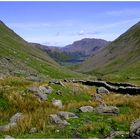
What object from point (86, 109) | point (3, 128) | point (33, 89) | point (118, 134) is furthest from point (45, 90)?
point (118, 134)

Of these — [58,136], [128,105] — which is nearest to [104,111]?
[128,105]

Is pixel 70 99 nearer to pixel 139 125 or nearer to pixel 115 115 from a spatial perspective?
pixel 115 115

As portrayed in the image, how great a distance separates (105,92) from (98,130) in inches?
697

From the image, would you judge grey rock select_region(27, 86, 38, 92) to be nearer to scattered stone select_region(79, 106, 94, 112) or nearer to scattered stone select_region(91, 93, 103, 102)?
scattered stone select_region(79, 106, 94, 112)

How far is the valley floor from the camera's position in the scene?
21.3 metres

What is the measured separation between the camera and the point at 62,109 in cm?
2839

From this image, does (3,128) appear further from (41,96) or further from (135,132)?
(41,96)

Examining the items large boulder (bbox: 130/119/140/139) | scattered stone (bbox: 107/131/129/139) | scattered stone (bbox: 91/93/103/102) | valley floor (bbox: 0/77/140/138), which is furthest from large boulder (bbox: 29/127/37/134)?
scattered stone (bbox: 91/93/103/102)

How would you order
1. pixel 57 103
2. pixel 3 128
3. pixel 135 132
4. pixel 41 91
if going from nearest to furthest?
pixel 135 132 → pixel 3 128 → pixel 57 103 → pixel 41 91

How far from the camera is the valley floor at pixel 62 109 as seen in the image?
2133 centimetres

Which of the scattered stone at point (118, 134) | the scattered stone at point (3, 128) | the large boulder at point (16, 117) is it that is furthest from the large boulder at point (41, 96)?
the scattered stone at point (118, 134)

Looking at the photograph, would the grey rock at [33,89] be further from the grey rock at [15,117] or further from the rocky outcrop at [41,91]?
the grey rock at [15,117]

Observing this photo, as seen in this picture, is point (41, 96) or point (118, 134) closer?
point (118, 134)

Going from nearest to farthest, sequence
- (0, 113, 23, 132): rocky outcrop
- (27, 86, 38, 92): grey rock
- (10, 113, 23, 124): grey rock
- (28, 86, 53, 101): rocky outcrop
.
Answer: (0, 113, 23, 132): rocky outcrop < (10, 113, 23, 124): grey rock < (28, 86, 53, 101): rocky outcrop < (27, 86, 38, 92): grey rock
